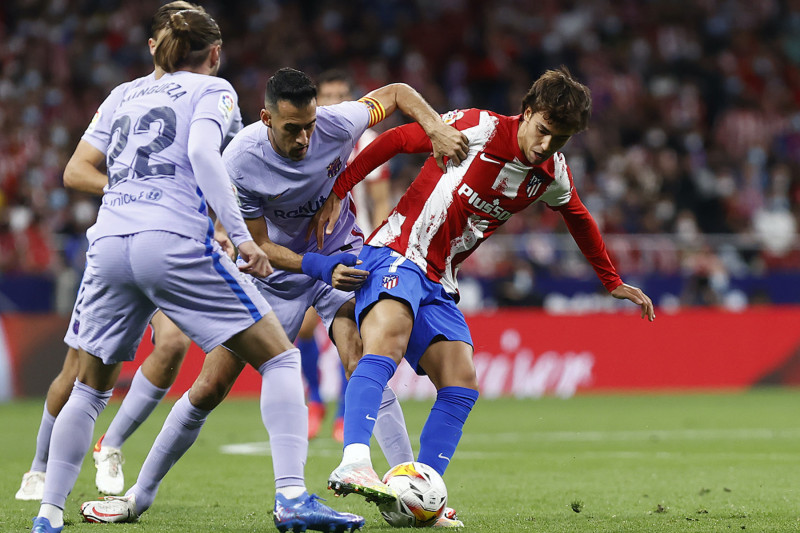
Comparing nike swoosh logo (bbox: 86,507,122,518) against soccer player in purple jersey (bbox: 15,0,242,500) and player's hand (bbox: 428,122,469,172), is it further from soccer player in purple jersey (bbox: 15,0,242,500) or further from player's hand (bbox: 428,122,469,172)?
player's hand (bbox: 428,122,469,172)

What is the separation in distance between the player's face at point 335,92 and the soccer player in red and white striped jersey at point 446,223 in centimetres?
300

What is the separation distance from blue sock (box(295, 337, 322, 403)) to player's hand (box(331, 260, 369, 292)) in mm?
4339

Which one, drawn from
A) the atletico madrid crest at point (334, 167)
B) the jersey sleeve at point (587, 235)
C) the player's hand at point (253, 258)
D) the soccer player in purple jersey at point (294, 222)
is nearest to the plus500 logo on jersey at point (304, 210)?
the soccer player in purple jersey at point (294, 222)

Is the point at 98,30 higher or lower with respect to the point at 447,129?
higher

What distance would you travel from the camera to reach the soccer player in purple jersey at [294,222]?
16.1 ft

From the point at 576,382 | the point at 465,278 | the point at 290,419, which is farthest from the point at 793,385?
the point at 290,419

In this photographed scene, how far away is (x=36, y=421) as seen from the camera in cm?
1060

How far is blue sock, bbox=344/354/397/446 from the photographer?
14.9 feet

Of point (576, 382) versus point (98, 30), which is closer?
point (576, 382)

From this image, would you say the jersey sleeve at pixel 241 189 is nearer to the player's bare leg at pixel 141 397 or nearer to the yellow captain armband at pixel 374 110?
the yellow captain armband at pixel 374 110

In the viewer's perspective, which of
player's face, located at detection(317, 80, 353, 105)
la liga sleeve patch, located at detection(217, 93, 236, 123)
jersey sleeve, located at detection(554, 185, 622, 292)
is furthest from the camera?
player's face, located at detection(317, 80, 353, 105)

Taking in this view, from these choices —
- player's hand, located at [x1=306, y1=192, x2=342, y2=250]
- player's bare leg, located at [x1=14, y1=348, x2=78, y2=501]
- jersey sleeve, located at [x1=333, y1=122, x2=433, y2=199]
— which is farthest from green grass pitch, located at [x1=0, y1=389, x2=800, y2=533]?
jersey sleeve, located at [x1=333, y1=122, x2=433, y2=199]

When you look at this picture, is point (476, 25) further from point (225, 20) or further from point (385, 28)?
point (225, 20)

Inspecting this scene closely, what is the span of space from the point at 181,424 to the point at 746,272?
1193 centimetres
